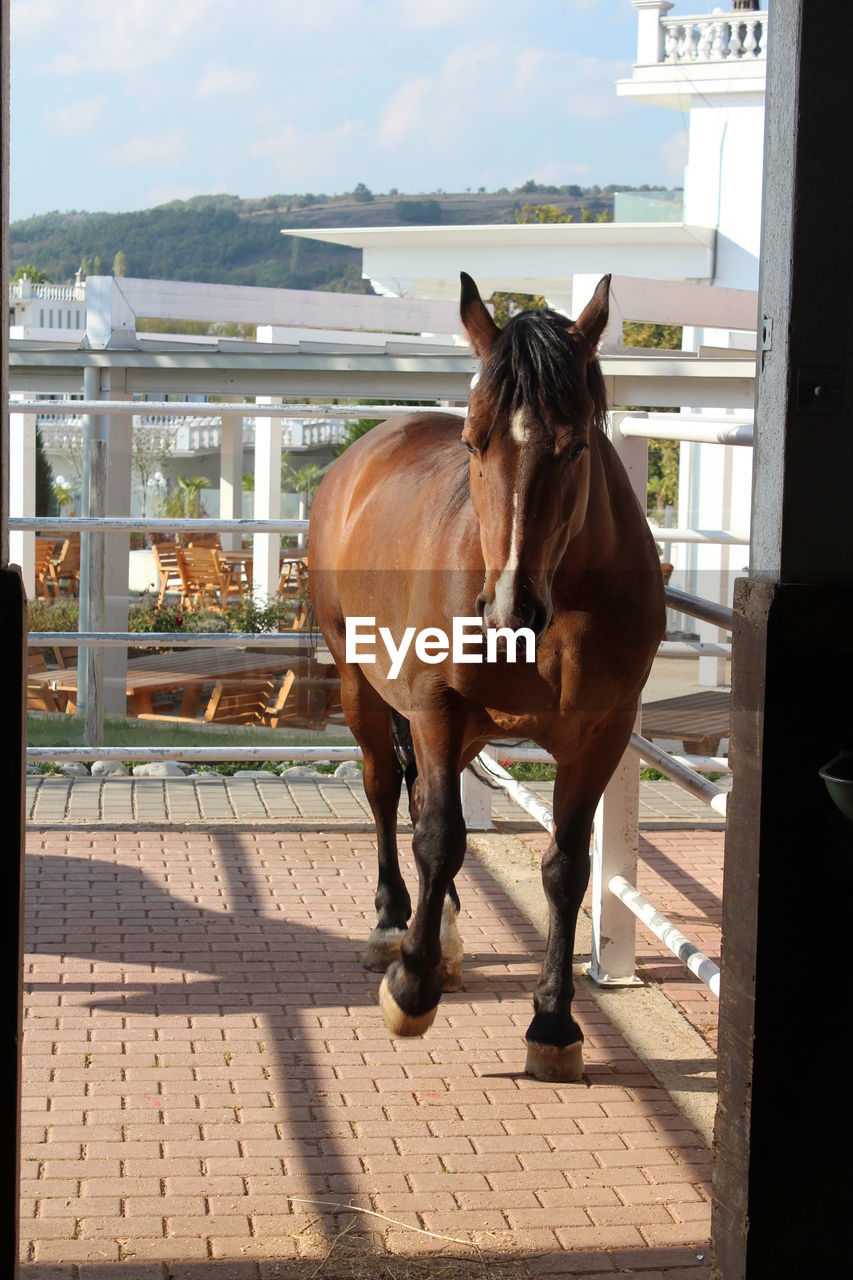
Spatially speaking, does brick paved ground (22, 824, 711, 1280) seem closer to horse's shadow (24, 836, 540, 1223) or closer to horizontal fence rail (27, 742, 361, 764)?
horse's shadow (24, 836, 540, 1223)

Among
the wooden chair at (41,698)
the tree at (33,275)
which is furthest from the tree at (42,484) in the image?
the tree at (33,275)

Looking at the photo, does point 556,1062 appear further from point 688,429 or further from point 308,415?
point 308,415

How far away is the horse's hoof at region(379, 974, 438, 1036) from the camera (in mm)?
3402

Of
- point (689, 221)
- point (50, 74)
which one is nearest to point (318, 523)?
point (689, 221)

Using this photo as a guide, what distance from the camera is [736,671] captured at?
7.55 feet

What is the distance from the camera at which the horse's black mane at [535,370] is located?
289cm

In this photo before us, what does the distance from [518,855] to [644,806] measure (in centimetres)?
111

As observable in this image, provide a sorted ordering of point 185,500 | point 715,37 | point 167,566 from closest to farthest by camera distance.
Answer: point 167,566, point 715,37, point 185,500

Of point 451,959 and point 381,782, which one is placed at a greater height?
point 381,782

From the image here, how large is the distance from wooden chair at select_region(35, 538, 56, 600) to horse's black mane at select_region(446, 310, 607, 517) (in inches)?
508

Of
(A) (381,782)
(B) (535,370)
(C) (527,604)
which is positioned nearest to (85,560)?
(A) (381,782)

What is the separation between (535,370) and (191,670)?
274 inches

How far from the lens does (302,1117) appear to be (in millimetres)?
3307
